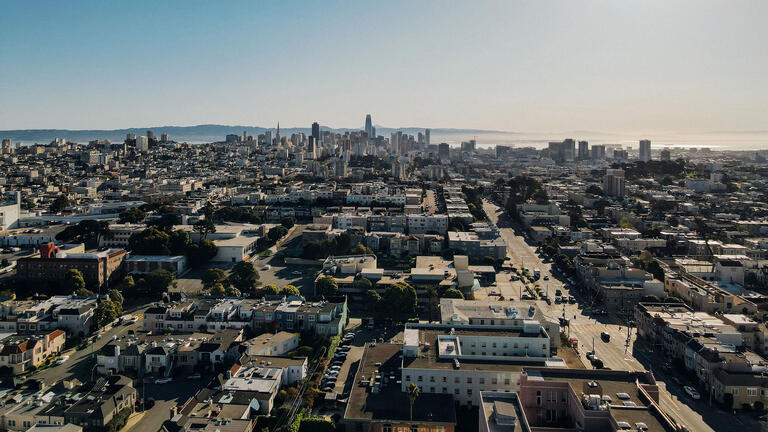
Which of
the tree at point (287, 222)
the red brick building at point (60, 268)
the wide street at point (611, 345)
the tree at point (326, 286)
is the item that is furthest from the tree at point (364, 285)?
the tree at point (287, 222)

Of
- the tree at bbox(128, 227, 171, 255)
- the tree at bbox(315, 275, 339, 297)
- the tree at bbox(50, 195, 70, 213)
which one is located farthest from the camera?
the tree at bbox(50, 195, 70, 213)

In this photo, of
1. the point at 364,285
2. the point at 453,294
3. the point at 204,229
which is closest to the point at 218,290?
the point at 364,285

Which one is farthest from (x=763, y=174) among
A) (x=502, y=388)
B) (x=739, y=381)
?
(x=502, y=388)

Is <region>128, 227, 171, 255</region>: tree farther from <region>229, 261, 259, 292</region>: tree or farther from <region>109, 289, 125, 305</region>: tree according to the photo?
<region>109, 289, 125, 305</region>: tree

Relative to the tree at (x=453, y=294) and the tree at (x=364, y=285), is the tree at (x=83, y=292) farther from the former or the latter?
the tree at (x=453, y=294)

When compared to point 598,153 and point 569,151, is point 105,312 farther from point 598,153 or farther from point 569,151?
point 598,153

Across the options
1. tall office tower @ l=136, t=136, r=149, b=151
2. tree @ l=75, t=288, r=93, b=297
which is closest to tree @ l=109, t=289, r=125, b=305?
tree @ l=75, t=288, r=93, b=297
